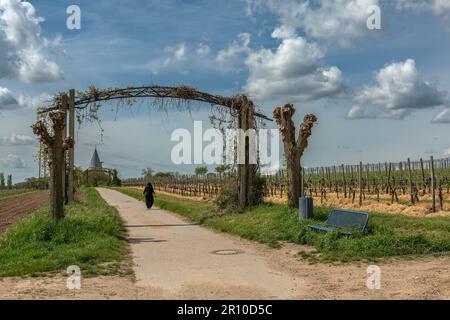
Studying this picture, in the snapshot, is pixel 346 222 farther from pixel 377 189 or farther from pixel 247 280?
pixel 377 189

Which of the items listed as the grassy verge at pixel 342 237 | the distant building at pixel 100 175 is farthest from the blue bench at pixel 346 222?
the distant building at pixel 100 175

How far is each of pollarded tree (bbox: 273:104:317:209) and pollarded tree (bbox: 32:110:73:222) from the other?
635 cm

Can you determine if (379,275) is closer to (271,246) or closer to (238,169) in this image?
(271,246)

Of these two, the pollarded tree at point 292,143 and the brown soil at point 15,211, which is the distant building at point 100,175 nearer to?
the brown soil at point 15,211

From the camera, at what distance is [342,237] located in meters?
10.0

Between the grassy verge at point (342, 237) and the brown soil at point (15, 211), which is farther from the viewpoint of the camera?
the brown soil at point (15, 211)

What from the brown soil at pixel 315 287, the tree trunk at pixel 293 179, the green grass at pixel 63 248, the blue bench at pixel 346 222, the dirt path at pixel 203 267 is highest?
the tree trunk at pixel 293 179

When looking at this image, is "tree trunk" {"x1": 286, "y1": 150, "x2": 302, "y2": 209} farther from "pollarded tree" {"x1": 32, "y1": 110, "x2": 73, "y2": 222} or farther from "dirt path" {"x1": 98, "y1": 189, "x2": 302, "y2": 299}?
"pollarded tree" {"x1": 32, "y1": 110, "x2": 73, "y2": 222}

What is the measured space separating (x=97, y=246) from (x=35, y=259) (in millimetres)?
1352

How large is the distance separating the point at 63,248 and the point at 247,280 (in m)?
4.48

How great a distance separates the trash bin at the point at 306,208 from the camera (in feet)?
40.7

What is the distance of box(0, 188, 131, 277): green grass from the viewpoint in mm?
8156

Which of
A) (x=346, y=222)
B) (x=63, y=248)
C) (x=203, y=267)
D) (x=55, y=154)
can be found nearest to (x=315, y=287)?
(x=203, y=267)

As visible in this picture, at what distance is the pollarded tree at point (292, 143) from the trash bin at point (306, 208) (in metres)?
1.77
